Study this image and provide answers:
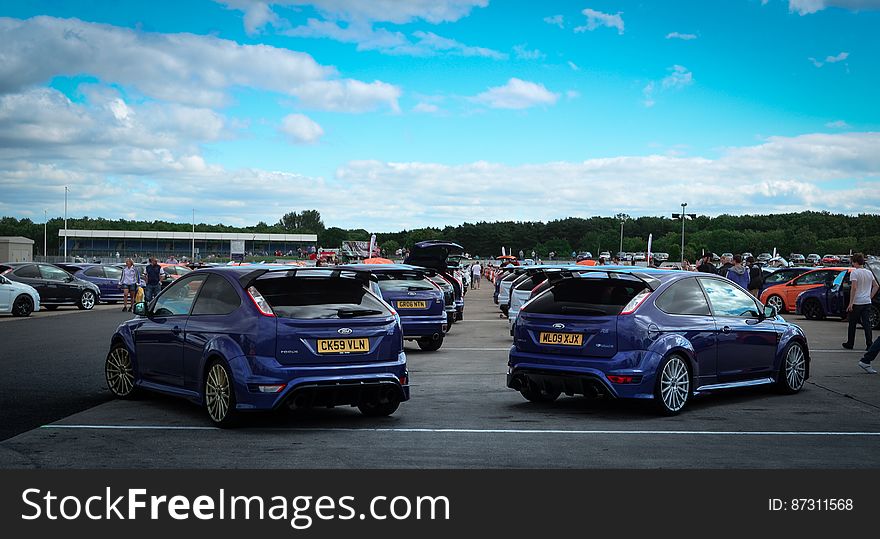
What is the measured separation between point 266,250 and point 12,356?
16198cm

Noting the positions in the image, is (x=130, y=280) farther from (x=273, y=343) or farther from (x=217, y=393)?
A: (x=273, y=343)

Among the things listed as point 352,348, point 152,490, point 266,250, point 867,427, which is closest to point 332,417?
point 352,348

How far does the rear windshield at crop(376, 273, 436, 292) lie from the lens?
18109 mm

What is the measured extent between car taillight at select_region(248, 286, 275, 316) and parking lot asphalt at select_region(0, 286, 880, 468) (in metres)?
1.11

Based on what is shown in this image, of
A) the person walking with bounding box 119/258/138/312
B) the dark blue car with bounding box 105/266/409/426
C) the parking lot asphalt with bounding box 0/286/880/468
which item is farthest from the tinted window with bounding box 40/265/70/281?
the dark blue car with bounding box 105/266/409/426

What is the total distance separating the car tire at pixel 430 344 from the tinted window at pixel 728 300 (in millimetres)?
7721

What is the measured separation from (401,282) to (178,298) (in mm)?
8007

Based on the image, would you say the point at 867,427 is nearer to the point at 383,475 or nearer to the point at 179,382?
the point at 383,475

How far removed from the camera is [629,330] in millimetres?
9977

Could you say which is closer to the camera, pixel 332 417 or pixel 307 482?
pixel 307 482

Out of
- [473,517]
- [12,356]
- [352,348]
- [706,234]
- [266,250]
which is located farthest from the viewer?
[266,250]

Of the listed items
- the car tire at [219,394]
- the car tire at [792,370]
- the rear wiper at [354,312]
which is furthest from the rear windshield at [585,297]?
the car tire at [219,394]

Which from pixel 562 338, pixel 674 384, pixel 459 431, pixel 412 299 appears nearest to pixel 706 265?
pixel 412 299

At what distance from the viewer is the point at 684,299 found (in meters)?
10.8
